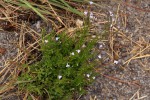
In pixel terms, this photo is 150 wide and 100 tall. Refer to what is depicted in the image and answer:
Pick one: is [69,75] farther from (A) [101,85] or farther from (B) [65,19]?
(B) [65,19]

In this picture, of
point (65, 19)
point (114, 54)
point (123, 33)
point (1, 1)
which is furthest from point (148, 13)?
point (1, 1)

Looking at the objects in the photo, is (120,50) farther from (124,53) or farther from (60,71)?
(60,71)

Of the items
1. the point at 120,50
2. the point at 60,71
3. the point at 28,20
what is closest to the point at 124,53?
the point at 120,50

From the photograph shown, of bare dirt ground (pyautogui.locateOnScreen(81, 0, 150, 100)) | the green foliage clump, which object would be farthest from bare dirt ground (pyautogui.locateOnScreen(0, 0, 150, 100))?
the green foliage clump

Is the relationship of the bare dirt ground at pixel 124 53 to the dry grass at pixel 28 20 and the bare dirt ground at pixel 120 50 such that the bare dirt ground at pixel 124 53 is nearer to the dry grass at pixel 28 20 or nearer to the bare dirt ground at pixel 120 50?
the bare dirt ground at pixel 120 50

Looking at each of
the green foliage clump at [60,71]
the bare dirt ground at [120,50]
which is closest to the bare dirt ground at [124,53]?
the bare dirt ground at [120,50]
